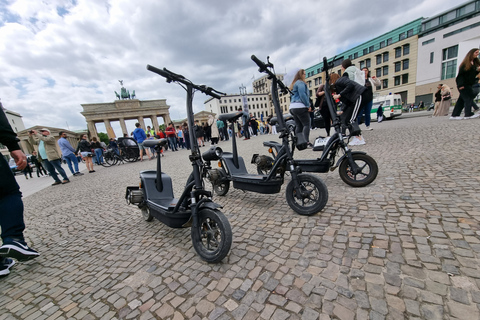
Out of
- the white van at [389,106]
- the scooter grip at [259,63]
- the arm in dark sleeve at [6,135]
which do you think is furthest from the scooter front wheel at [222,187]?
the white van at [389,106]

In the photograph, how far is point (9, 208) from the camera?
7.23ft

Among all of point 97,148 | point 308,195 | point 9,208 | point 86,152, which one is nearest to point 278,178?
point 308,195

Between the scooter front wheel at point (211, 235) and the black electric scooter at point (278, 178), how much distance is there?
114 cm

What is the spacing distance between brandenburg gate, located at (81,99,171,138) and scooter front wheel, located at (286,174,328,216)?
45.2 metres

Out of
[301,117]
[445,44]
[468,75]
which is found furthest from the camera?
[445,44]

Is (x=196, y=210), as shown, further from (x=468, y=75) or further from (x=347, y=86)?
(x=468, y=75)

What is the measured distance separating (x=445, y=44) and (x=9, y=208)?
64.1 meters

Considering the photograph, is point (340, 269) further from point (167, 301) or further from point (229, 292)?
point (167, 301)

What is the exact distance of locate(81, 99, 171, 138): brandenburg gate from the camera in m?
41.4

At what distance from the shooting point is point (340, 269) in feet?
5.24

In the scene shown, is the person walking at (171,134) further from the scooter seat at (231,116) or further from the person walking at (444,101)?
the person walking at (444,101)

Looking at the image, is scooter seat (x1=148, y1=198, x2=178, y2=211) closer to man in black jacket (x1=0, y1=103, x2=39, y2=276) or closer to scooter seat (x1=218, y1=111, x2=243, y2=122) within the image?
man in black jacket (x1=0, y1=103, x2=39, y2=276)

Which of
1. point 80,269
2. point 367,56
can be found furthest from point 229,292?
point 367,56

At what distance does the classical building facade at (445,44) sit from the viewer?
3778 centimetres
